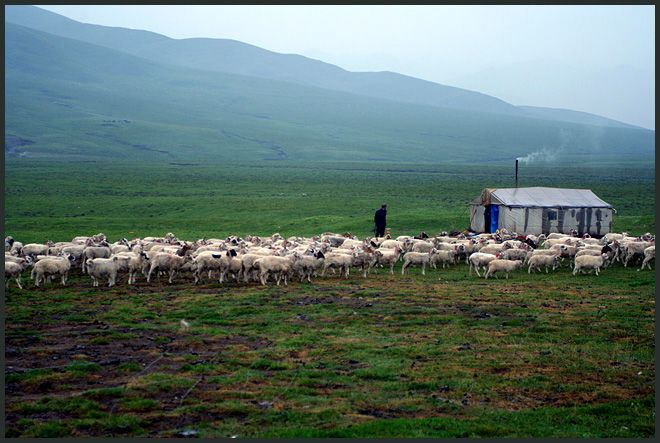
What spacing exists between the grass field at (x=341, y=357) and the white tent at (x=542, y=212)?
908cm

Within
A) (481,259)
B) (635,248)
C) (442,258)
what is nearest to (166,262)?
(442,258)

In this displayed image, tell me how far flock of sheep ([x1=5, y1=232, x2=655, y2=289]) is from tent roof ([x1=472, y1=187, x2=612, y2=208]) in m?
5.74

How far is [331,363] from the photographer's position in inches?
513

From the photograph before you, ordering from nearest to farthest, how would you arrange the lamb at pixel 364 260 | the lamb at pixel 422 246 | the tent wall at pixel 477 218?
the lamb at pixel 364 260 → the lamb at pixel 422 246 → the tent wall at pixel 477 218

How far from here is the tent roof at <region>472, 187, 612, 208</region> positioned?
35438 mm

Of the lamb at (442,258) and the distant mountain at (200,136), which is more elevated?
the distant mountain at (200,136)

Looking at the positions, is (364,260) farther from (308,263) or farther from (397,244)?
(397,244)

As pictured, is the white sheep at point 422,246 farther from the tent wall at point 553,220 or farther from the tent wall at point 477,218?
the tent wall at point 477,218

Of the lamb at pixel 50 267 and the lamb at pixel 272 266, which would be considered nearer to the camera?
the lamb at pixel 50 267

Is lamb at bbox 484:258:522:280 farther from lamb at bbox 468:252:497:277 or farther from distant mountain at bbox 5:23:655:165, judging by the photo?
distant mountain at bbox 5:23:655:165

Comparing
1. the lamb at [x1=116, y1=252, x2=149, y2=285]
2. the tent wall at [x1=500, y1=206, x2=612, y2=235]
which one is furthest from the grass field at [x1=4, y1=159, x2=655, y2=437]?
the tent wall at [x1=500, y1=206, x2=612, y2=235]

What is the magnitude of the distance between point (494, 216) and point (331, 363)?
24.5 m

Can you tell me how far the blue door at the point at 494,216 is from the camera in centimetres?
3584

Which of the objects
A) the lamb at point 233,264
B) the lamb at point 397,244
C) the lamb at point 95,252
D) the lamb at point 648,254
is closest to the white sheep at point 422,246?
the lamb at point 397,244
